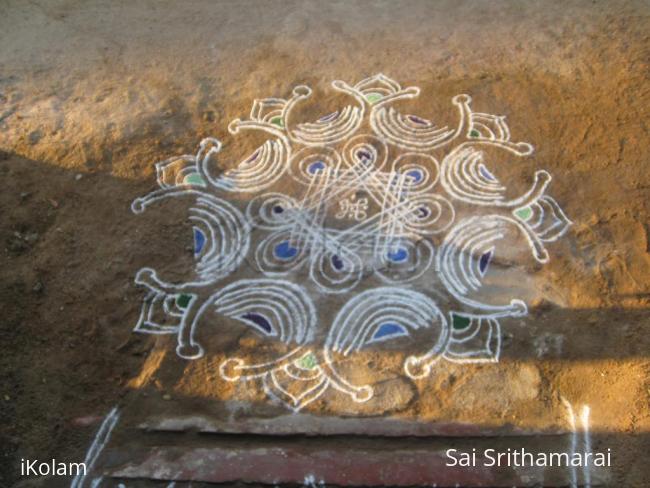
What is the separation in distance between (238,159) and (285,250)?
97 centimetres

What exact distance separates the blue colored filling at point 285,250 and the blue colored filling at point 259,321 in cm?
48

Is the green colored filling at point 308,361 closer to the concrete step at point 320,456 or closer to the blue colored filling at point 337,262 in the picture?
the concrete step at point 320,456

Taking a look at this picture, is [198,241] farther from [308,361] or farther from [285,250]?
[308,361]

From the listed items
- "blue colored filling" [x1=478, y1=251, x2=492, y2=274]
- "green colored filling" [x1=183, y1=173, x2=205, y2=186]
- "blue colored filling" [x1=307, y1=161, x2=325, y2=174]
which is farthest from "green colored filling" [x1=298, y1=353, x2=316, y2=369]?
"green colored filling" [x1=183, y1=173, x2=205, y2=186]

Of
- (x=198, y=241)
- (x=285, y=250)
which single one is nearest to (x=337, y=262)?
(x=285, y=250)

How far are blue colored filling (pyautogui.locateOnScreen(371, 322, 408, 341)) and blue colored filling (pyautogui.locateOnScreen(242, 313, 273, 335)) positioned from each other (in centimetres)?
67

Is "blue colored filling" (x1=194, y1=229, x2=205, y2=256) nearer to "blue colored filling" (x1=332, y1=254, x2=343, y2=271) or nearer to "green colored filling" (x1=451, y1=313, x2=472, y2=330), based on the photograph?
"blue colored filling" (x1=332, y1=254, x2=343, y2=271)

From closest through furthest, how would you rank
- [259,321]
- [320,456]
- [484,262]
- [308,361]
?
1. [320,456]
2. [308,361]
3. [259,321]
4. [484,262]

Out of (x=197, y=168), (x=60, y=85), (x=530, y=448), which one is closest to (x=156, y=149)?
(x=197, y=168)

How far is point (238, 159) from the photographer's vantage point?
4711 mm

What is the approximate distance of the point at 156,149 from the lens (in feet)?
15.8

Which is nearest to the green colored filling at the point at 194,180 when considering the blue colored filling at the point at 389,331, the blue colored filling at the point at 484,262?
the blue colored filling at the point at 389,331

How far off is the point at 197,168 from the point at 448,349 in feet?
7.74

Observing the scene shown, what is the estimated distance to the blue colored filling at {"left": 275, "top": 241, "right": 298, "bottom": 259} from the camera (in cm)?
416
